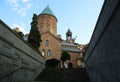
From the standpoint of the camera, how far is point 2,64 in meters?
6.21

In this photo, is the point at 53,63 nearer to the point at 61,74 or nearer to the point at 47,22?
the point at 61,74

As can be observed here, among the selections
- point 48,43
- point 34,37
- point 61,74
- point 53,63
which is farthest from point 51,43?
point 61,74

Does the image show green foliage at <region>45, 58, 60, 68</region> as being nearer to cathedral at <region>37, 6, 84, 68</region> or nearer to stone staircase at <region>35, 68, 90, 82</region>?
cathedral at <region>37, 6, 84, 68</region>

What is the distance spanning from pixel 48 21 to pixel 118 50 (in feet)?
113

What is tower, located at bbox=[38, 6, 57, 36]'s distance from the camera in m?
36.8

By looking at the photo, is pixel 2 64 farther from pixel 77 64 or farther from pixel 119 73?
pixel 77 64

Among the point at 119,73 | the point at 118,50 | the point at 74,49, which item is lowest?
the point at 119,73

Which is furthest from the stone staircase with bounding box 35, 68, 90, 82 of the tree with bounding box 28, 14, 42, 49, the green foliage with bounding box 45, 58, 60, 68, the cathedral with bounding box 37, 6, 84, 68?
the cathedral with bounding box 37, 6, 84, 68

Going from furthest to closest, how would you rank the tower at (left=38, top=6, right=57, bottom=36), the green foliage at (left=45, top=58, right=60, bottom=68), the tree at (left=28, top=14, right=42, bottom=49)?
1. the tower at (left=38, top=6, right=57, bottom=36)
2. the green foliage at (left=45, top=58, right=60, bottom=68)
3. the tree at (left=28, top=14, right=42, bottom=49)

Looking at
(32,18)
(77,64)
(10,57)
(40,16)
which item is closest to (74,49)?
(77,64)

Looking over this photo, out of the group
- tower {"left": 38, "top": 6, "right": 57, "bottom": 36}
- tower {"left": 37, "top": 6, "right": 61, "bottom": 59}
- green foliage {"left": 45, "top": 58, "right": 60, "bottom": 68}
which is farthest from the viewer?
tower {"left": 38, "top": 6, "right": 57, "bottom": 36}

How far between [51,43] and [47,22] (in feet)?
23.3

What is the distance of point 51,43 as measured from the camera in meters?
33.2

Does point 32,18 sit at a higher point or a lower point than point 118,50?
higher
